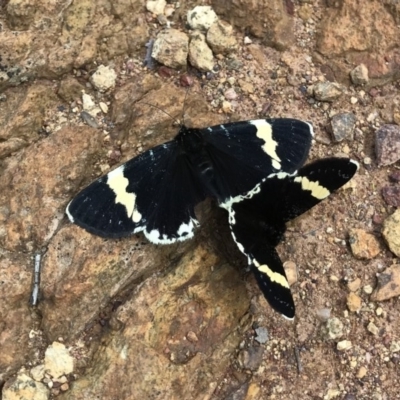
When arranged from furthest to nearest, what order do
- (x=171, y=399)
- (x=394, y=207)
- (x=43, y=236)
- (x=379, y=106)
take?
(x=379, y=106), (x=394, y=207), (x=43, y=236), (x=171, y=399)

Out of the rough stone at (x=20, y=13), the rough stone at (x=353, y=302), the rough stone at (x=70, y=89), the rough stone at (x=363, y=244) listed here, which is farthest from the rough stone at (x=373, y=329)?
the rough stone at (x=20, y=13)

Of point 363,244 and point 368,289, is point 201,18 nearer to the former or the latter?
point 363,244

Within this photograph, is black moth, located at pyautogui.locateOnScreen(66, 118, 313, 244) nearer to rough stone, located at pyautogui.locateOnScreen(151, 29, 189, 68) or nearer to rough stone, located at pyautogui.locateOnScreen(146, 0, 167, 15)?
rough stone, located at pyautogui.locateOnScreen(151, 29, 189, 68)

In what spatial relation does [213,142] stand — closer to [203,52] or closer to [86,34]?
[203,52]

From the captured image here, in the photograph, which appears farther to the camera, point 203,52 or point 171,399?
point 203,52

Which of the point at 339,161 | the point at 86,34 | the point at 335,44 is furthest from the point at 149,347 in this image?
A: the point at 335,44

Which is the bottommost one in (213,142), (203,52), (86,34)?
(213,142)

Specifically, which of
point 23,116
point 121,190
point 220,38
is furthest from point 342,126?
point 23,116

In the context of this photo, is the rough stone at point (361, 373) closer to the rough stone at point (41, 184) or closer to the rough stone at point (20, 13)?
the rough stone at point (41, 184)

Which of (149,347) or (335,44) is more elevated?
(335,44)
